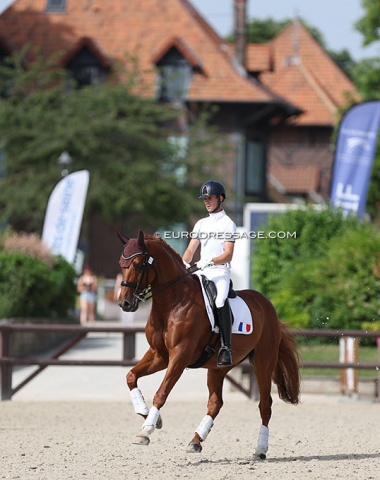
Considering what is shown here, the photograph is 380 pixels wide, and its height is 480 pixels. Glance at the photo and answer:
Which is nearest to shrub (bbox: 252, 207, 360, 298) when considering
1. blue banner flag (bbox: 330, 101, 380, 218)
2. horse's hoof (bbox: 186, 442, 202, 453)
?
blue banner flag (bbox: 330, 101, 380, 218)

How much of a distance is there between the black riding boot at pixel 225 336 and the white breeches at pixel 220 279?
107mm

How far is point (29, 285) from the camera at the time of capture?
27.5 m

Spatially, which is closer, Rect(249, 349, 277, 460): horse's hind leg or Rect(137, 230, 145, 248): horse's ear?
Rect(137, 230, 145, 248): horse's ear

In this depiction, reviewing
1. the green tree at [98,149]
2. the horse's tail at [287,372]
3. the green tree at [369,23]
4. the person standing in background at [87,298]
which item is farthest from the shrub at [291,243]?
the green tree at [369,23]

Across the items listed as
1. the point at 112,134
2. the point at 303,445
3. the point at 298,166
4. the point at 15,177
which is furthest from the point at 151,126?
the point at 303,445

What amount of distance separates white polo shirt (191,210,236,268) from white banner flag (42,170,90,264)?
60.3 feet

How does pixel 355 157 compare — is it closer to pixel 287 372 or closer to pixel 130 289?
pixel 287 372

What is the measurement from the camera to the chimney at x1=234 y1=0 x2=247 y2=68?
55.7 m

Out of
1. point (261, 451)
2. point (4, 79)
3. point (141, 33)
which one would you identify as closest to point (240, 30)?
point (141, 33)

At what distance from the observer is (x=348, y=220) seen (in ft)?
89.6

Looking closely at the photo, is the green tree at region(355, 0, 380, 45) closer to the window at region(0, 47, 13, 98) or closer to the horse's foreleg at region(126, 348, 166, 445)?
the window at region(0, 47, 13, 98)

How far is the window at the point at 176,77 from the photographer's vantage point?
51.8 m

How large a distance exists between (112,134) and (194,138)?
11.0ft

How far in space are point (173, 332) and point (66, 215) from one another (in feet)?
63.7
